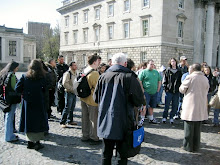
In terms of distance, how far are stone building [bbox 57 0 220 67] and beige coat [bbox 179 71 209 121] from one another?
2477 centimetres

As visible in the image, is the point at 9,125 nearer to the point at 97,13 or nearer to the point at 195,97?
the point at 195,97

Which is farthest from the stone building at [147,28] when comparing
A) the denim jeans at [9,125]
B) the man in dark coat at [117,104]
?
the man in dark coat at [117,104]

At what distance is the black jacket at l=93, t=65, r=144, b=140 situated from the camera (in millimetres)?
3402

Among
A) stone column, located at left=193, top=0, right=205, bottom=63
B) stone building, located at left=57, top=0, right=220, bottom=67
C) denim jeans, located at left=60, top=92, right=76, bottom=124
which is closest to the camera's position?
denim jeans, located at left=60, top=92, right=76, bottom=124

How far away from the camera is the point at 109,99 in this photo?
3.52m

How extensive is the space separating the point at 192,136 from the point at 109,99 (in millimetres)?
2640

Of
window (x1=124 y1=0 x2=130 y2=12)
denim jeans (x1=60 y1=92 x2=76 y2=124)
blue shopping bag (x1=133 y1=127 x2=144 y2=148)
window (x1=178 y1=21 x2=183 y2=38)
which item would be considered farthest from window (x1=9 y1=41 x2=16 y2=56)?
blue shopping bag (x1=133 y1=127 x2=144 y2=148)

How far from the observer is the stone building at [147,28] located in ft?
97.2

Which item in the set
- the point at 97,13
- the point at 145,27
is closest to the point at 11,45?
the point at 97,13

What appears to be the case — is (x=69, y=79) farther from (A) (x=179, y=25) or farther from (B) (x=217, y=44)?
(B) (x=217, y=44)

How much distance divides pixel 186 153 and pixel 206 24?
32.4m

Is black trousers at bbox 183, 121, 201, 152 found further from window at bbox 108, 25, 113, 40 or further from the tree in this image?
the tree

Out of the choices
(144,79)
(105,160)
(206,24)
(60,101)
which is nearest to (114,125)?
(105,160)

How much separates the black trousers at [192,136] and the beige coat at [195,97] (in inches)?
5.5
